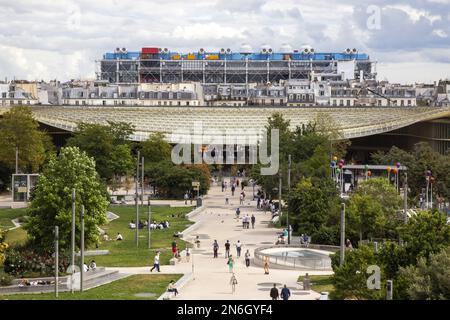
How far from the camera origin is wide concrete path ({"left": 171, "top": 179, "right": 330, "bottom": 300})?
29.5m

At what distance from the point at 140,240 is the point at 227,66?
123136 millimetres

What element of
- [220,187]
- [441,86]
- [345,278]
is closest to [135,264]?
[345,278]

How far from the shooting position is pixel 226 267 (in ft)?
117

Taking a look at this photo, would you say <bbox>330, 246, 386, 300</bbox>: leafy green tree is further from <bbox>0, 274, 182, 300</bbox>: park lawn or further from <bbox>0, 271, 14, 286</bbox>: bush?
<bbox>0, 271, 14, 286</bbox>: bush

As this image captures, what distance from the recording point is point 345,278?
87.1 ft

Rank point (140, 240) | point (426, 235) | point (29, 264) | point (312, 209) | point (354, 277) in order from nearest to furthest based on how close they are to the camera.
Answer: point (354, 277) < point (426, 235) < point (29, 264) < point (140, 240) < point (312, 209)

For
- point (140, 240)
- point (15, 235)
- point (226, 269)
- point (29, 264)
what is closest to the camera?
point (29, 264)

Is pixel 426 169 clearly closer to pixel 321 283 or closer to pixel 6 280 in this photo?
pixel 321 283

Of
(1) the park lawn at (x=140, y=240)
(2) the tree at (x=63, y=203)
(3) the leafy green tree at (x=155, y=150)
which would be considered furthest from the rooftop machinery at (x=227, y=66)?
(2) the tree at (x=63, y=203)

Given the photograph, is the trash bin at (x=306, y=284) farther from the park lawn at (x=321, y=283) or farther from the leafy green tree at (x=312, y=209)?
the leafy green tree at (x=312, y=209)

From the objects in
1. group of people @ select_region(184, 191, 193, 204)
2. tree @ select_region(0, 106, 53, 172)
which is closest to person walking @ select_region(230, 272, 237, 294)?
group of people @ select_region(184, 191, 193, 204)

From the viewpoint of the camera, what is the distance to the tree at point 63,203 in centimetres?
3500

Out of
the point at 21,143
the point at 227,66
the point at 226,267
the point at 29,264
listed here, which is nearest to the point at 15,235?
the point at 29,264

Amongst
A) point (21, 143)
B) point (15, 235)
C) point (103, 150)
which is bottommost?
point (15, 235)
